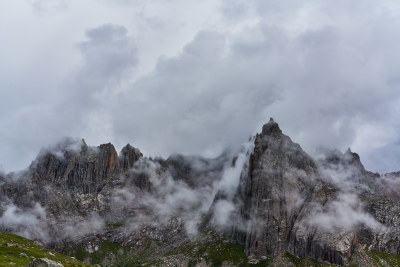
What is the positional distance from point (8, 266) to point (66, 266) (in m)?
43.0

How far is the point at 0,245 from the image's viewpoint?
16175 centimetres

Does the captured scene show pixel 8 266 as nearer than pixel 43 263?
No

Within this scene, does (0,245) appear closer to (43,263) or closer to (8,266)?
(8,266)

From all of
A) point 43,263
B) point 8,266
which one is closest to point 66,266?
point 8,266

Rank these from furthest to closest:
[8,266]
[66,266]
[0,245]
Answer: [0,245], [66,266], [8,266]

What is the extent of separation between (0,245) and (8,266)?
8330cm

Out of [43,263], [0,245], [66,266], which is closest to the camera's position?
[43,263]

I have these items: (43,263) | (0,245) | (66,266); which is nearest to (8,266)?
(43,263)

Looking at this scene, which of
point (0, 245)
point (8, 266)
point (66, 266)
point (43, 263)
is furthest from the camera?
point (0, 245)

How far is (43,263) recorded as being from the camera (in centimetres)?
7756

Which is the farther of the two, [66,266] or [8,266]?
[66,266]

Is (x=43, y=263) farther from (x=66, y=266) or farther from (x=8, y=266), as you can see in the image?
(x=66, y=266)

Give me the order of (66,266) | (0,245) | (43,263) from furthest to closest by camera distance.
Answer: (0,245)
(66,266)
(43,263)

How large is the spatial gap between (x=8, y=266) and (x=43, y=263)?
21630 millimetres
